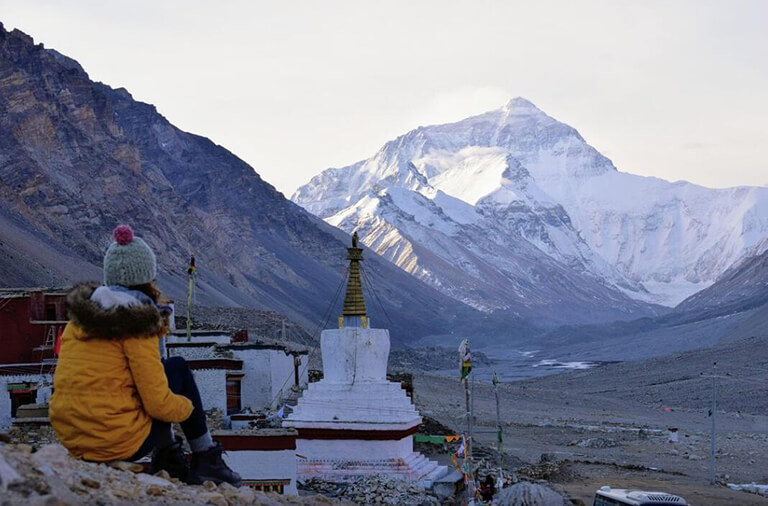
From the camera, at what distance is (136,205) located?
290 feet

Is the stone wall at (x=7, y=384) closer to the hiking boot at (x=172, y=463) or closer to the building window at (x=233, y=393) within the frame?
the building window at (x=233, y=393)

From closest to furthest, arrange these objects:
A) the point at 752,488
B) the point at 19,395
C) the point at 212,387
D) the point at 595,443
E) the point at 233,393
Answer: the point at 19,395
the point at 212,387
the point at 233,393
the point at 752,488
the point at 595,443

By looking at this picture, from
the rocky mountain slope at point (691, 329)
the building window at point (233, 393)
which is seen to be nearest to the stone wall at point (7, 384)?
the building window at point (233, 393)

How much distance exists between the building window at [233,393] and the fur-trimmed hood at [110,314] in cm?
1350

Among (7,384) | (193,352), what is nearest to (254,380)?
(193,352)

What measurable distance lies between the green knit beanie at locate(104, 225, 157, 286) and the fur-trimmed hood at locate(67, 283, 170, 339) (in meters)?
0.27

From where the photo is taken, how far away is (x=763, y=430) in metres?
44.5

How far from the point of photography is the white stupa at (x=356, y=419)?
15.8 metres

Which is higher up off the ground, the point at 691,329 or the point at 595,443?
the point at 691,329

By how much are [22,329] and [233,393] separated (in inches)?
148

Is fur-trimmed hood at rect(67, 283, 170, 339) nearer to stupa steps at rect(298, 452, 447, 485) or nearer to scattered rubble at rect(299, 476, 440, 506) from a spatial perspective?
scattered rubble at rect(299, 476, 440, 506)

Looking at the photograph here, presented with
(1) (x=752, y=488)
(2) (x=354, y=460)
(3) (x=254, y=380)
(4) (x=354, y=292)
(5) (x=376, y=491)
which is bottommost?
(1) (x=752, y=488)

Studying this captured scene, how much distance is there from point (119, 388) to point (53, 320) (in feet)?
47.2

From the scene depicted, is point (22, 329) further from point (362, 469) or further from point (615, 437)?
point (615, 437)
